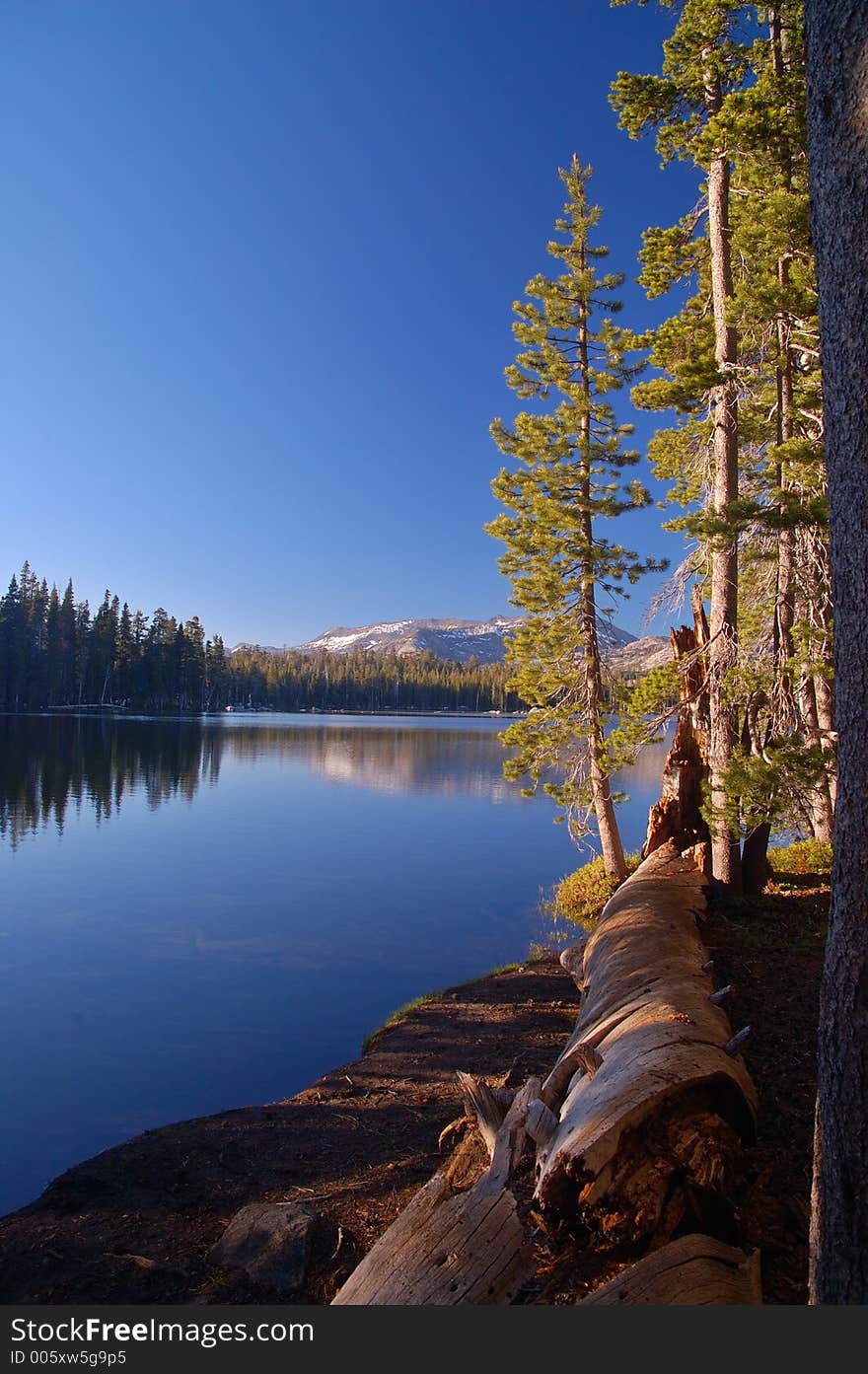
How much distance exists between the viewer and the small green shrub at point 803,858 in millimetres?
12203

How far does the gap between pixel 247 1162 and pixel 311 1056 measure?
289 centimetres

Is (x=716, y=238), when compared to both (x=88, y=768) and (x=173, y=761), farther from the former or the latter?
(x=173, y=761)

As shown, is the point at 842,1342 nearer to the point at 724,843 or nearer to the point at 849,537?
the point at 849,537

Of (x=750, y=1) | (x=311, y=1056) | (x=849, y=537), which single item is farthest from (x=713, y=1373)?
(x=750, y=1)

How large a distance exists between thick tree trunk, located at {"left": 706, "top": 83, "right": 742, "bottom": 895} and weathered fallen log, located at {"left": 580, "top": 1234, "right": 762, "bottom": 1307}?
697 cm

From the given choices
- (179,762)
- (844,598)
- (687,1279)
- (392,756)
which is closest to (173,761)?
(179,762)

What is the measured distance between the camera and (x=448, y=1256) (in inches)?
140

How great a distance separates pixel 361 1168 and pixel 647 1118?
277 cm

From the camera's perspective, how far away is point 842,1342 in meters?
2.61

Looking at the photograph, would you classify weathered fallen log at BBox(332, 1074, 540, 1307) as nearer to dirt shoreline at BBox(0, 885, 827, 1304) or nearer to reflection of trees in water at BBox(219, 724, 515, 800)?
dirt shoreline at BBox(0, 885, 827, 1304)

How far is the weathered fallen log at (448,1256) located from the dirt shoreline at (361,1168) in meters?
0.17

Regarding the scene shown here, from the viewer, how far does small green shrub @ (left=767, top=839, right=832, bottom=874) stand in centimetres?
1220

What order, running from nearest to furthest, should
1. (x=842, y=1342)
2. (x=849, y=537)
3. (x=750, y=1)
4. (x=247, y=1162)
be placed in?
1. (x=842, y=1342)
2. (x=849, y=537)
3. (x=247, y=1162)
4. (x=750, y=1)

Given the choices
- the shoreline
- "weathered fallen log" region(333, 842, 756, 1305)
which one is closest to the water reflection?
the shoreline
